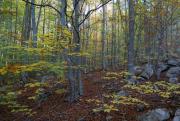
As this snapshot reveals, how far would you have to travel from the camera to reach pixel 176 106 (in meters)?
9.09

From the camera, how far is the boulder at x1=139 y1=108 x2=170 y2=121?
327 inches

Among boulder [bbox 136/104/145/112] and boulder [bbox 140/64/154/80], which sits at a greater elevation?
boulder [bbox 140/64/154/80]

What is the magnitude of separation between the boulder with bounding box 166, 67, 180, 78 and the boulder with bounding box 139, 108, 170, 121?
760 cm

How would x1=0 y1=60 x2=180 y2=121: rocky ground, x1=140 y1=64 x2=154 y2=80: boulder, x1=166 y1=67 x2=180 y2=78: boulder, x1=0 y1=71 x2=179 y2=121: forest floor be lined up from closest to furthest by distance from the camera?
x1=0 y1=60 x2=180 y2=121: rocky ground → x1=0 y1=71 x2=179 y2=121: forest floor → x1=140 y1=64 x2=154 y2=80: boulder → x1=166 y1=67 x2=180 y2=78: boulder

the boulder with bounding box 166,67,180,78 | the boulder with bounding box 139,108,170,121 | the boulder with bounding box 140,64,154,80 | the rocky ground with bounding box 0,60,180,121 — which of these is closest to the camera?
the rocky ground with bounding box 0,60,180,121

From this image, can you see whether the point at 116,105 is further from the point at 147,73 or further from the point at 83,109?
the point at 147,73

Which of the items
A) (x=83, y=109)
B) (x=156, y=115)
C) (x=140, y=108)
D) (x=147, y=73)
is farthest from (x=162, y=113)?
(x=147, y=73)

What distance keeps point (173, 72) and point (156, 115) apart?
28.1ft

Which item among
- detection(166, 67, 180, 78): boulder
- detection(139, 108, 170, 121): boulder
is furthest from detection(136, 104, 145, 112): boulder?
detection(166, 67, 180, 78): boulder

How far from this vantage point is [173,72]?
16.3 meters

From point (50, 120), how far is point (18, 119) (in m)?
1.68

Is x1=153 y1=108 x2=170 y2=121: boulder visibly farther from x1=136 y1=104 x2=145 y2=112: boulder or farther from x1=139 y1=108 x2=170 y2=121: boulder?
x1=136 y1=104 x2=145 y2=112: boulder

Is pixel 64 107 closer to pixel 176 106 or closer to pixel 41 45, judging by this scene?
pixel 41 45

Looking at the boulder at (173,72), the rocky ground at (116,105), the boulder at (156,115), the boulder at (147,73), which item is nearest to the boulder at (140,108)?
the rocky ground at (116,105)
